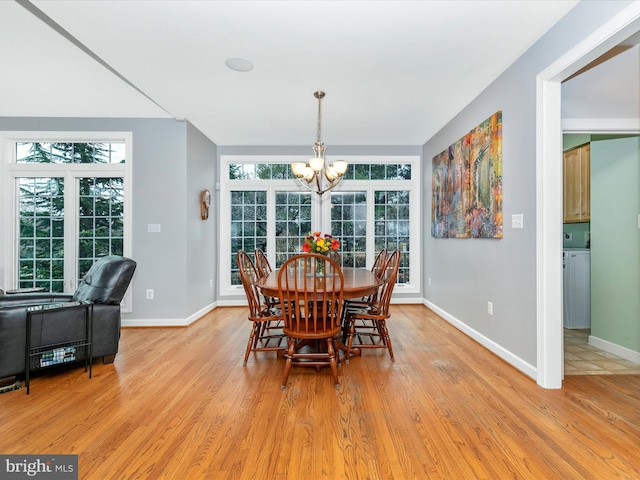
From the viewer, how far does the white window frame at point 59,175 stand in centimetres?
400

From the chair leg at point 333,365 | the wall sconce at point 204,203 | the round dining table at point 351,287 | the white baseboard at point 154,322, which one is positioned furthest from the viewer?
the wall sconce at point 204,203

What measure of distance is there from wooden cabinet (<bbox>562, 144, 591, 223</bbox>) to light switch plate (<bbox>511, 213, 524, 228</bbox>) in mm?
1734

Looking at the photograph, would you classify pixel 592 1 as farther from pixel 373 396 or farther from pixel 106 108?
→ pixel 106 108

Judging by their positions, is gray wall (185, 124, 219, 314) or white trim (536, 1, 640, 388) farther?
gray wall (185, 124, 219, 314)

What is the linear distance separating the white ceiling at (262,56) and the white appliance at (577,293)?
7.41 feet

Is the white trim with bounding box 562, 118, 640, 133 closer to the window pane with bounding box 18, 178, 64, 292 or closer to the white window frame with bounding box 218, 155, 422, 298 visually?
the white window frame with bounding box 218, 155, 422, 298

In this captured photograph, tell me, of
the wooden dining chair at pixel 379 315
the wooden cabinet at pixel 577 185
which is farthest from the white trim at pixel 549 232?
the wooden cabinet at pixel 577 185

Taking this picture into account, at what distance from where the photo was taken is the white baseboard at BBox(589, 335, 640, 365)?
2.76 m

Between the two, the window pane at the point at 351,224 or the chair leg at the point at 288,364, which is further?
the window pane at the point at 351,224

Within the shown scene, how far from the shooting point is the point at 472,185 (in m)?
3.41

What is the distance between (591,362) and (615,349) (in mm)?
402

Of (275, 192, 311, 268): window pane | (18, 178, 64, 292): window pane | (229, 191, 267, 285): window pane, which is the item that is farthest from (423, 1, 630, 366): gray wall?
(18, 178, 64, 292): window pane

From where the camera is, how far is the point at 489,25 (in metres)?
2.22

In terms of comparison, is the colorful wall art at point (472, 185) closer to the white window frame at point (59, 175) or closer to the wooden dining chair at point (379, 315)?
the wooden dining chair at point (379, 315)
